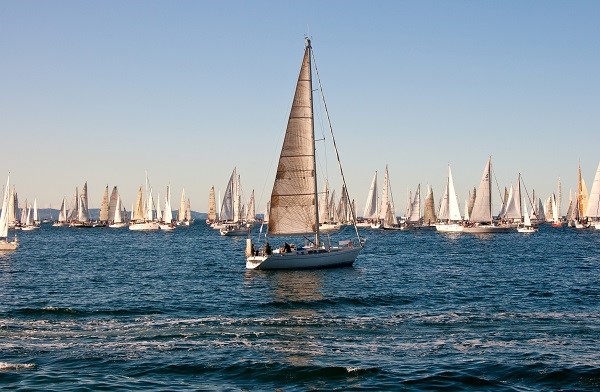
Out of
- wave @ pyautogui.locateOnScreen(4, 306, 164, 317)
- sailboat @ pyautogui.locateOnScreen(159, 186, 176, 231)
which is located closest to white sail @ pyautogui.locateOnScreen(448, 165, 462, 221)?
sailboat @ pyautogui.locateOnScreen(159, 186, 176, 231)

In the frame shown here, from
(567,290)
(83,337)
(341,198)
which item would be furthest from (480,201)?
(83,337)

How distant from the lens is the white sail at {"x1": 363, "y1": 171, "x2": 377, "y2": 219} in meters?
172

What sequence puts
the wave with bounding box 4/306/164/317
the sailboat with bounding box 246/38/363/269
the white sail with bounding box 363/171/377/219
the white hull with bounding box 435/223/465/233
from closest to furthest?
1. the wave with bounding box 4/306/164/317
2. the sailboat with bounding box 246/38/363/269
3. the white hull with bounding box 435/223/465/233
4. the white sail with bounding box 363/171/377/219

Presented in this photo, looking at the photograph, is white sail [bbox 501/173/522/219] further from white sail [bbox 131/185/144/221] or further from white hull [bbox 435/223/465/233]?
white sail [bbox 131/185/144/221]

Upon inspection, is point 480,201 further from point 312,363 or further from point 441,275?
point 312,363

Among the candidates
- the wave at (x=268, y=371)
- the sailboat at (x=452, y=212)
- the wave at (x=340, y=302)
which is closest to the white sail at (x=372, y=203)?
the sailboat at (x=452, y=212)

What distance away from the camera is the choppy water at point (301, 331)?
69.4ft

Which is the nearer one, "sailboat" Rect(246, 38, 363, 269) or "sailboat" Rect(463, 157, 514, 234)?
"sailboat" Rect(246, 38, 363, 269)

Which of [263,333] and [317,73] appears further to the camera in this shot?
[317,73]

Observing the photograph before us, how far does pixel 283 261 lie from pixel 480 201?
86.1 m

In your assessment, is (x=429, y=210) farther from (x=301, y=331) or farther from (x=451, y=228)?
(x=301, y=331)

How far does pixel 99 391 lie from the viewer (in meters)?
19.7

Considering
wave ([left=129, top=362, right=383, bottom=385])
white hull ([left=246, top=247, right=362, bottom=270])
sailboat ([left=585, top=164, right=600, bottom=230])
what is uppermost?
sailboat ([left=585, top=164, right=600, bottom=230])

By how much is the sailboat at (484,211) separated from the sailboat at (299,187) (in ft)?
259
